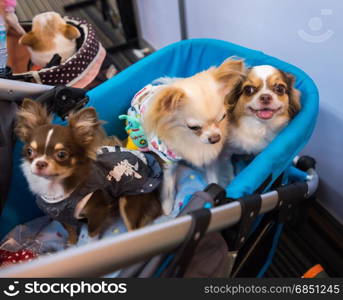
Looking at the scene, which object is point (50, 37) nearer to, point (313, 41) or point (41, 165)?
point (41, 165)

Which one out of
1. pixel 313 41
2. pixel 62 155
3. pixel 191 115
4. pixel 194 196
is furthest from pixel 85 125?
pixel 313 41

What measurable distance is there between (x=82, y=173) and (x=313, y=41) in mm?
1223

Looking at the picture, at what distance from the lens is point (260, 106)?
1245 millimetres

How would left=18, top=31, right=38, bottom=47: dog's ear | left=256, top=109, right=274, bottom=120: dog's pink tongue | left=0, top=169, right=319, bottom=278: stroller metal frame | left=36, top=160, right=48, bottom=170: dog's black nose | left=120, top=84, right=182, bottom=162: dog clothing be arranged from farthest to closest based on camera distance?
left=18, top=31, right=38, bottom=47: dog's ear < left=120, top=84, right=182, bottom=162: dog clothing < left=256, top=109, right=274, bottom=120: dog's pink tongue < left=36, top=160, right=48, bottom=170: dog's black nose < left=0, top=169, right=319, bottom=278: stroller metal frame

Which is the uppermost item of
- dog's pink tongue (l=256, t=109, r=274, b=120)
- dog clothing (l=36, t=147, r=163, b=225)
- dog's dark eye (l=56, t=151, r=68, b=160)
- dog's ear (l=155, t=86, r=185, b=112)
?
dog's ear (l=155, t=86, r=185, b=112)

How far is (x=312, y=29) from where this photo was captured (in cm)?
150

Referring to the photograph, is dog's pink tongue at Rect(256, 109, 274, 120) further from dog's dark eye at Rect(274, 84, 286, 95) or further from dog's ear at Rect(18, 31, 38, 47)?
dog's ear at Rect(18, 31, 38, 47)

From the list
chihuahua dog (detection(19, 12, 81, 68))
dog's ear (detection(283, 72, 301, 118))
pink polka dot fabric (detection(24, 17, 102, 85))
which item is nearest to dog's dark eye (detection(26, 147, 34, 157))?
pink polka dot fabric (detection(24, 17, 102, 85))

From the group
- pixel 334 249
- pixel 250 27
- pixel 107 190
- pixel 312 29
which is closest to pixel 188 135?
pixel 107 190

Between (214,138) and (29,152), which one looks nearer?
(29,152)

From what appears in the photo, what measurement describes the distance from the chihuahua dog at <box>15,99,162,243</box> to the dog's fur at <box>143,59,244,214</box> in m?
0.19

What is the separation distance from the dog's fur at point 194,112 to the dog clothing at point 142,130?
34mm

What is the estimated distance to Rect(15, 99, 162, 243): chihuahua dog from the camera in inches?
43.5

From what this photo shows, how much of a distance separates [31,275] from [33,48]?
1844 mm
